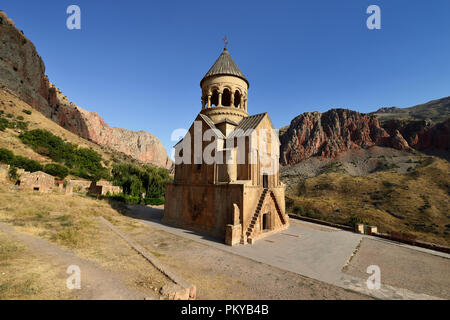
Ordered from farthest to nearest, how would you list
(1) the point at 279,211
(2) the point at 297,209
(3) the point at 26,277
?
(2) the point at 297,209, (1) the point at 279,211, (3) the point at 26,277

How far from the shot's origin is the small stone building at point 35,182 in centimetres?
2312

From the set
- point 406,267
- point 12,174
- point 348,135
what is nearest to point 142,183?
point 12,174

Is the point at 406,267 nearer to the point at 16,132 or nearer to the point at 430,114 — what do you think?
the point at 16,132

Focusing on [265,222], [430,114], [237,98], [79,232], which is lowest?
[265,222]

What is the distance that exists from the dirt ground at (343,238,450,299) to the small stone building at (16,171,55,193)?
32668mm

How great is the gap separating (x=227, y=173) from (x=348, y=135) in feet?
323

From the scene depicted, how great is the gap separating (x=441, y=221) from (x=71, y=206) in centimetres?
5473

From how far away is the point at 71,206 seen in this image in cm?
1756

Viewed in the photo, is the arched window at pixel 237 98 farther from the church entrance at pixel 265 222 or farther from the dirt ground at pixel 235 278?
the dirt ground at pixel 235 278

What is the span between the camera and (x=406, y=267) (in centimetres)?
933

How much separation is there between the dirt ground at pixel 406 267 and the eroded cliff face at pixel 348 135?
8661cm

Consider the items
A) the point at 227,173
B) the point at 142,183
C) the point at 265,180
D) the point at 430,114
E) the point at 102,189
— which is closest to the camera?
the point at 227,173

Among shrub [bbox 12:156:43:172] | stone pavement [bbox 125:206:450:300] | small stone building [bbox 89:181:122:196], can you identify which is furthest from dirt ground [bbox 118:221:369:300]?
shrub [bbox 12:156:43:172]

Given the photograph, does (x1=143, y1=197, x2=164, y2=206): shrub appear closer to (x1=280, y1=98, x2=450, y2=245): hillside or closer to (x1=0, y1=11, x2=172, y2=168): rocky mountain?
(x1=280, y1=98, x2=450, y2=245): hillside
